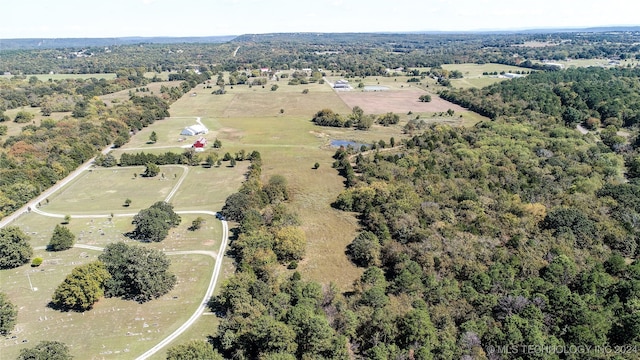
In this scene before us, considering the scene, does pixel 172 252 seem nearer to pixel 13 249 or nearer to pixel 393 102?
pixel 13 249

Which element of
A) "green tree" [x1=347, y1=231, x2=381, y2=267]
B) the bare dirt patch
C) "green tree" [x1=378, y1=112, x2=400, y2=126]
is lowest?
"green tree" [x1=347, y1=231, x2=381, y2=267]

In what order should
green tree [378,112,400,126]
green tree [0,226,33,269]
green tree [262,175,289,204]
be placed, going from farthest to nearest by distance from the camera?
green tree [378,112,400,126]
green tree [262,175,289,204]
green tree [0,226,33,269]

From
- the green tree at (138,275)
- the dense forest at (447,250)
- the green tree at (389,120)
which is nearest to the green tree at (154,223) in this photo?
the green tree at (138,275)

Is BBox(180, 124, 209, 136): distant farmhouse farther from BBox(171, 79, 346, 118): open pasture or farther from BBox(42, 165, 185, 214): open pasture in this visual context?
BBox(42, 165, 185, 214): open pasture

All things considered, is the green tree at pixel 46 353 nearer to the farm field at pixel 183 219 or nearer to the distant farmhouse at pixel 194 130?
the farm field at pixel 183 219

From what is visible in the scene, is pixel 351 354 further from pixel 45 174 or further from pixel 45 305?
pixel 45 174

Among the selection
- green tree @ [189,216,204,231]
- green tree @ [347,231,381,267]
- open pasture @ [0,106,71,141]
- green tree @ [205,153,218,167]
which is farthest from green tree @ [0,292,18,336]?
open pasture @ [0,106,71,141]
